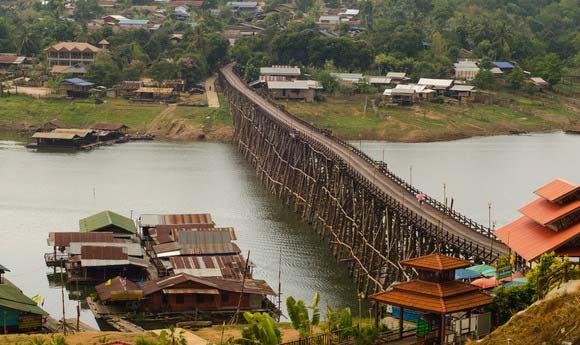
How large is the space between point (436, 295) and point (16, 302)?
22.2 metres

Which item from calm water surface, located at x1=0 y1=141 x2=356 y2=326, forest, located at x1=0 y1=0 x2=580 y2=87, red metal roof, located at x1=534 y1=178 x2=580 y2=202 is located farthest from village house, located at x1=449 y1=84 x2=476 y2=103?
red metal roof, located at x1=534 y1=178 x2=580 y2=202

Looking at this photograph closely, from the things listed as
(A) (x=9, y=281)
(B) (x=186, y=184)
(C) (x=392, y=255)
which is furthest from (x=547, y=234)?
(B) (x=186, y=184)

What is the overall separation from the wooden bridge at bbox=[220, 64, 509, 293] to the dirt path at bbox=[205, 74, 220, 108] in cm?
2494

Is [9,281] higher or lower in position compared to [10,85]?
higher

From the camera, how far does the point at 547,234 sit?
41938mm

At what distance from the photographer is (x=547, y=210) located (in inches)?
1686

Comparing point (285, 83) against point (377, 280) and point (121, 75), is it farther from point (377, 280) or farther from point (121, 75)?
point (377, 280)

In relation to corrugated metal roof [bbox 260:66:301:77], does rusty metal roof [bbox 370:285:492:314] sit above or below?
above

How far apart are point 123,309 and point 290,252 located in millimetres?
14641

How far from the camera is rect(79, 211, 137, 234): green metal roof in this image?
6575 centimetres

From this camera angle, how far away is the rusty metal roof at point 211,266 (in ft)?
188

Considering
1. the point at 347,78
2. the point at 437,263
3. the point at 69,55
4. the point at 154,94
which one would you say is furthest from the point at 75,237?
the point at 69,55

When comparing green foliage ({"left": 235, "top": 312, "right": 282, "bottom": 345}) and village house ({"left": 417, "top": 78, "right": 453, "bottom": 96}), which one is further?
village house ({"left": 417, "top": 78, "right": 453, "bottom": 96})

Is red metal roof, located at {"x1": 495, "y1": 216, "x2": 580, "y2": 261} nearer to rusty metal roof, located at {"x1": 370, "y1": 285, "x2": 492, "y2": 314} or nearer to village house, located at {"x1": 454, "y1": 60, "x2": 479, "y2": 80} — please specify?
rusty metal roof, located at {"x1": 370, "y1": 285, "x2": 492, "y2": 314}
